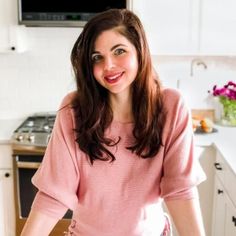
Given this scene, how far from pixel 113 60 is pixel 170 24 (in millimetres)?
1605

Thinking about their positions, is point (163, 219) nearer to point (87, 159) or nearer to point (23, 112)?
point (87, 159)

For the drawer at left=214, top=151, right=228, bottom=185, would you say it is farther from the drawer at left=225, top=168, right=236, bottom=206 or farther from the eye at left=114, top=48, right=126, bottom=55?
the eye at left=114, top=48, right=126, bottom=55

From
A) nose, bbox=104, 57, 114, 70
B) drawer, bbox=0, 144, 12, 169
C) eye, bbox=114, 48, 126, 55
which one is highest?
eye, bbox=114, 48, 126, 55

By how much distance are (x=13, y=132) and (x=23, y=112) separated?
0.43 meters

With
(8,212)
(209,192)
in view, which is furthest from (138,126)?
(8,212)

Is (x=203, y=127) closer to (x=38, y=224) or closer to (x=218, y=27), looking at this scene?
(x=218, y=27)

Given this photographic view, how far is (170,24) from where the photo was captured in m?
2.59

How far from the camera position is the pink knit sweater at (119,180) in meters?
1.13

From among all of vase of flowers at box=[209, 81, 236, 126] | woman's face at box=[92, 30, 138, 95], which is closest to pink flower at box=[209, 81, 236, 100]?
vase of flowers at box=[209, 81, 236, 126]

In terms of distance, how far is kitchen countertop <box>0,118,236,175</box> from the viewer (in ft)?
7.18

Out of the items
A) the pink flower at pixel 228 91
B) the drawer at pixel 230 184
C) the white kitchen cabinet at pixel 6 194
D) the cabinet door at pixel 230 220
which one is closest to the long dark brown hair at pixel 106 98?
the drawer at pixel 230 184

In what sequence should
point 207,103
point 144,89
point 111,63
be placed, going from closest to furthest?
1. point 111,63
2. point 144,89
3. point 207,103

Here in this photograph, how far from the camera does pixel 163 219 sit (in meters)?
1.24

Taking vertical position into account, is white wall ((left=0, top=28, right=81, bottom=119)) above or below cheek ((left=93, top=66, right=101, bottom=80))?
below
